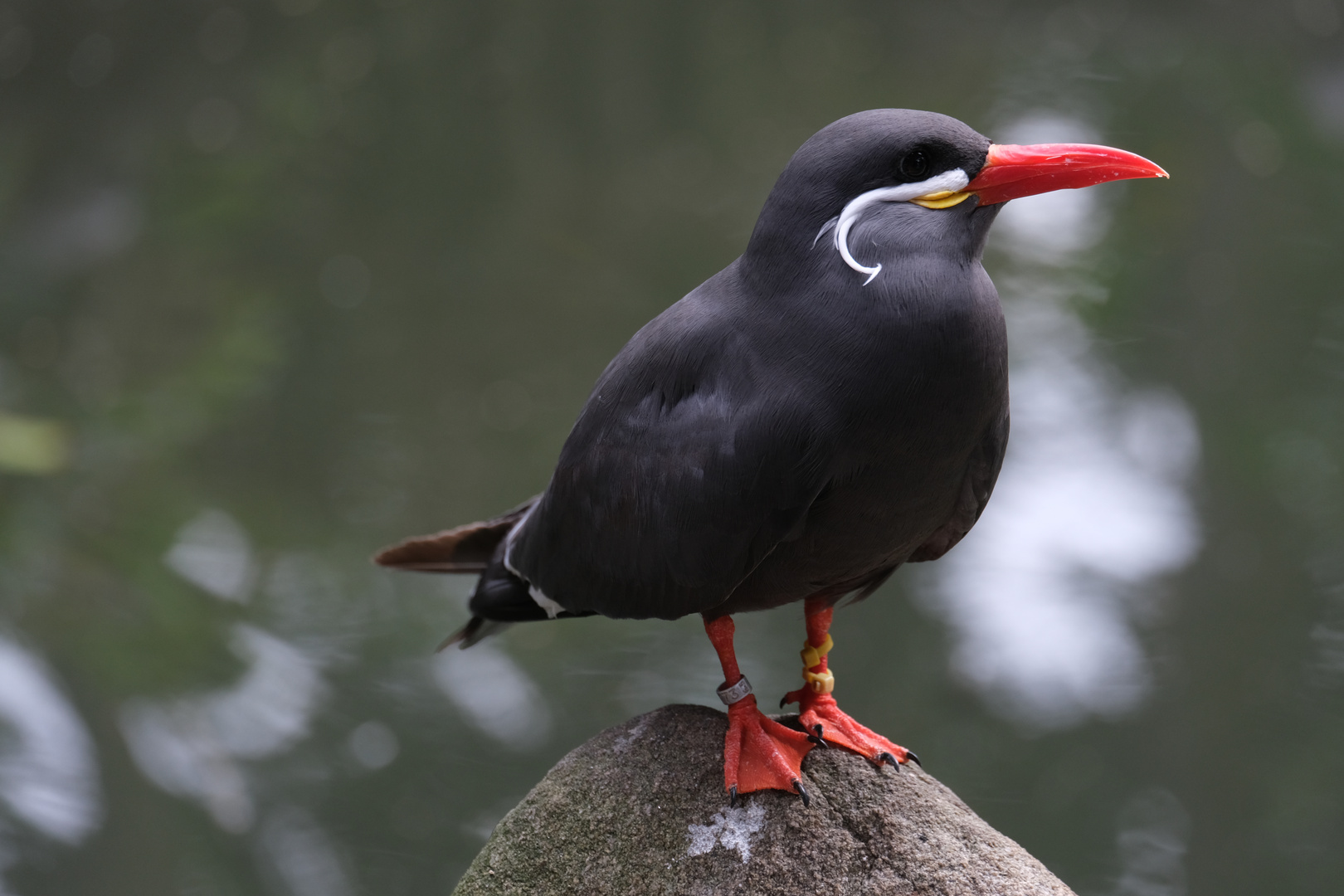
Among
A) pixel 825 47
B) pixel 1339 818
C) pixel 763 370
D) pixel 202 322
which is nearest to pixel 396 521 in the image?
pixel 202 322

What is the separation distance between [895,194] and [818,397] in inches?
17.0

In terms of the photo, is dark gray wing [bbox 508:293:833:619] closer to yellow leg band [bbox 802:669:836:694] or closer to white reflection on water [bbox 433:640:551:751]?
yellow leg band [bbox 802:669:836:694]

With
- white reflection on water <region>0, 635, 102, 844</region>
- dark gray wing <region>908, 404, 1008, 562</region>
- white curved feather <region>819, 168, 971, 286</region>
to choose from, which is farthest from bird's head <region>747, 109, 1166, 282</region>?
white reflection on water <region>0, 635, 102, 844</region>

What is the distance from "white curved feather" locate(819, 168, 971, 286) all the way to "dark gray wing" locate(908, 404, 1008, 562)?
48 centimetres

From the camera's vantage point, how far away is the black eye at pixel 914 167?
2291 mm

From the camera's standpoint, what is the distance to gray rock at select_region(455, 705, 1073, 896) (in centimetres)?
256

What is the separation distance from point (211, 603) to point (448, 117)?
334 centimetres

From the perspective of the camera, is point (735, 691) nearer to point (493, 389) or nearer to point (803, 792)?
point (803, 792)

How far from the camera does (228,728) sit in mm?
5680

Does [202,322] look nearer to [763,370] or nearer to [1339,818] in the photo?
[763,370]

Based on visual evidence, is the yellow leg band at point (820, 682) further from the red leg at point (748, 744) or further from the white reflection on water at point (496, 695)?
the white reflection on water at point (496, 695)

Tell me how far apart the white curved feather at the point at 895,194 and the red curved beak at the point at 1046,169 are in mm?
37

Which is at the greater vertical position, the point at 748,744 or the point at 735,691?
the point at 735,691

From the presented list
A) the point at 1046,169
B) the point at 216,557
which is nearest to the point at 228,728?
the point at 216,557
